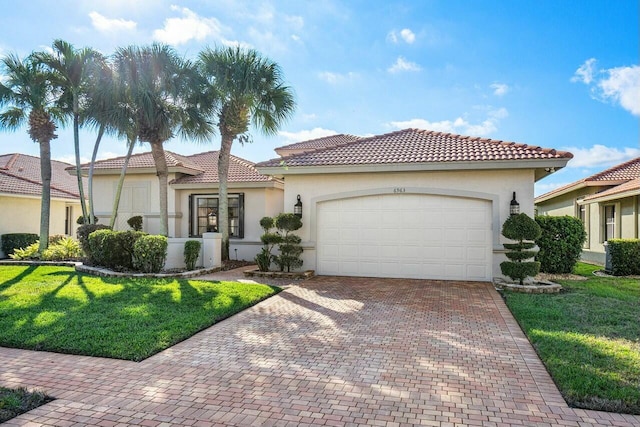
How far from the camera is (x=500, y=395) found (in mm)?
3994

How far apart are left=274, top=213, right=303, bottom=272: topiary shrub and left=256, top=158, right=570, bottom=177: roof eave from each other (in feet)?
4.82

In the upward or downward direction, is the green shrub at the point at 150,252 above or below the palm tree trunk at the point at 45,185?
below

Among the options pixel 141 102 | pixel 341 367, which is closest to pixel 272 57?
pixel 141 102

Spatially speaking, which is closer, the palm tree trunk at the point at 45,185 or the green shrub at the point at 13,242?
the palm tree trunk at the point at 45,185

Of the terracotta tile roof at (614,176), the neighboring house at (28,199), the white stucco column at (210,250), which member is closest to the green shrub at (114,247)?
the white stucco column at (210,250)

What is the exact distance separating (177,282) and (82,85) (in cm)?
908

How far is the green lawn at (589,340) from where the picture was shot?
3971 millimetres

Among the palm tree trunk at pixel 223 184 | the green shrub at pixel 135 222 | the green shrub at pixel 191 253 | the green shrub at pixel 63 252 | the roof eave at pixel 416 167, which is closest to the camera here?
the roof eave at pixel 416 167

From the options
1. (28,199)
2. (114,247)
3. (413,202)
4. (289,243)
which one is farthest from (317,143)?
(28,199)

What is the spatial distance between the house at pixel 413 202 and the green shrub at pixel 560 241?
1926 millimetres

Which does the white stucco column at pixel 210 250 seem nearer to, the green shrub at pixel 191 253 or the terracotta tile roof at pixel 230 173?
the green shrub at pixel 191 253

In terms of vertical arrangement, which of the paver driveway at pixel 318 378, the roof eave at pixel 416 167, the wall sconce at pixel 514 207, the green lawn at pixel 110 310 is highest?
the roof eave at pixel 416 167

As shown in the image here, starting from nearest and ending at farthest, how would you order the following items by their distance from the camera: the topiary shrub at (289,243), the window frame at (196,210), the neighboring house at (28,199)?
the topiary shrub at (289,243) < the window frame at (196,210) < the neighboring house at (28,199)

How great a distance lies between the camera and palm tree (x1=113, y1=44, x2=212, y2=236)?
13.2 meters
